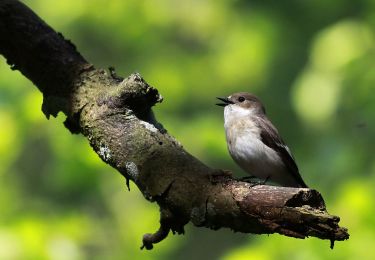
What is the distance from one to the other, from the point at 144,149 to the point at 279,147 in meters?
2.61

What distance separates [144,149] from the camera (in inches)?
93.7

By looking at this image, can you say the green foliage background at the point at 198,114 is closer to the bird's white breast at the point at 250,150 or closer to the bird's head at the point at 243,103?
the bird's head at the point at 243,103

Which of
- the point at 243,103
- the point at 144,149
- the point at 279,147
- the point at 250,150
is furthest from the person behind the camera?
the point at 243,103

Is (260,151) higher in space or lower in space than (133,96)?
higher

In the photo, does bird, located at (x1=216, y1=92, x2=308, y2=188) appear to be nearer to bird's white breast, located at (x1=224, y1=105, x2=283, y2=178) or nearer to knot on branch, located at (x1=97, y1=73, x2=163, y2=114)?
bird's white breast, located at (x1=224, y1=105, x2=283, y2=178)

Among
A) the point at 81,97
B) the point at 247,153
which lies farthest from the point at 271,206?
the point at 247,153

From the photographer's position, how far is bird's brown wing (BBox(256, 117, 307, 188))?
4723mm

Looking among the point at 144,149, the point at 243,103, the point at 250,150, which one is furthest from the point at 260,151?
the point at 144,149

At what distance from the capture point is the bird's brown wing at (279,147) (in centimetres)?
472

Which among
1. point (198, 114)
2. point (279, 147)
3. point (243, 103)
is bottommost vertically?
point (279, 147)

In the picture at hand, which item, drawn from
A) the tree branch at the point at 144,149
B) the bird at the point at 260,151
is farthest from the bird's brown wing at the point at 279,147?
the tree branch at the point at 144,149

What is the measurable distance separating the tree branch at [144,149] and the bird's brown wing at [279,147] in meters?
2.20

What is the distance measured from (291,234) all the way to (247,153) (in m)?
2.60

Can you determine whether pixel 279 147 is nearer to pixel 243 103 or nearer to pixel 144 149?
pixel 243 103
